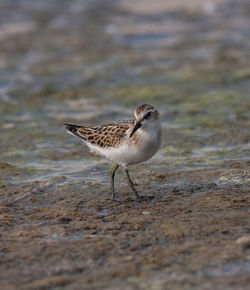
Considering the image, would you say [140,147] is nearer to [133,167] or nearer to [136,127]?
[136,127]

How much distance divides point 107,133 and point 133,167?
54.0 inches

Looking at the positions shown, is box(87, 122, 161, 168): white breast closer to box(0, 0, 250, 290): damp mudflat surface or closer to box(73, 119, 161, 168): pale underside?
box(73, 119, 161, 168): pale underside

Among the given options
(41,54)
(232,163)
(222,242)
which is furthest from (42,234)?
(41,54)

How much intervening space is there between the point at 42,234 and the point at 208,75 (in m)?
8.49

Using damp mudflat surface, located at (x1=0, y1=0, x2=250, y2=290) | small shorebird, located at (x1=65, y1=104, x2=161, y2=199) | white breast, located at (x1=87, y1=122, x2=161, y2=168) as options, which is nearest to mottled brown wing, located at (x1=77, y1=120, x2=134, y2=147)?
small shorebird, located at (x1=65, y1=104, x2=161, y2=199)

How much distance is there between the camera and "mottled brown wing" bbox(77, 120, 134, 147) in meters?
6.96

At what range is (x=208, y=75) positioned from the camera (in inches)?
533

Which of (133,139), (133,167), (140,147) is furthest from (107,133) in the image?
(133,167)

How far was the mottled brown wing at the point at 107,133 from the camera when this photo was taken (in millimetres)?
6961

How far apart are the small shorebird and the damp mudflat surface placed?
531mm

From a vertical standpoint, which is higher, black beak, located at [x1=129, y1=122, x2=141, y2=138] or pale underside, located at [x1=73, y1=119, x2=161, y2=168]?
black beak, located at [x1=129, y1=122, x2=141, y2=138]

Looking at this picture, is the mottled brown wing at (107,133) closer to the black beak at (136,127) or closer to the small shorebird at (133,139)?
the small shorebird at (133,139)

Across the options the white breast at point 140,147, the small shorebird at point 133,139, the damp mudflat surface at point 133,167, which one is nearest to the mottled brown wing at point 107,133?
the small shorebird at point 133,139

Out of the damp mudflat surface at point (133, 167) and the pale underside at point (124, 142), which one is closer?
the damp mudflat surface at point (133, 167)
